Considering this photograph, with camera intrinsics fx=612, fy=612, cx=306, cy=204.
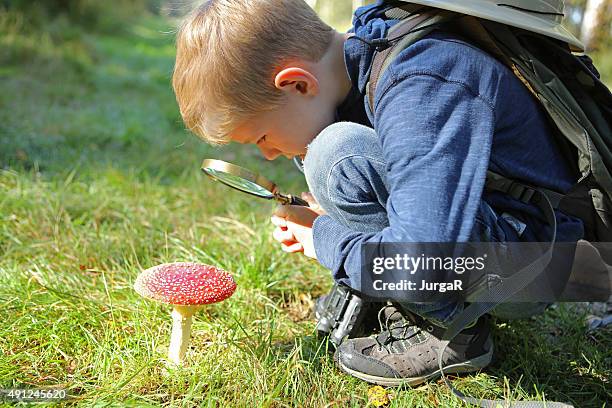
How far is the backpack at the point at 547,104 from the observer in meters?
1.45

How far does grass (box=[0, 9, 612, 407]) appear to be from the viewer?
1687mm

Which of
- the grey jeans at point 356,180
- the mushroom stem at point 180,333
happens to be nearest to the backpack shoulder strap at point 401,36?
the grey jeans at point 356,180

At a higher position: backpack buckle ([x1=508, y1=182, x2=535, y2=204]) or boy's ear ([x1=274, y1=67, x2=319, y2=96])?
boy's ear ([x1=274, y1=67, x2=319, y2=96])

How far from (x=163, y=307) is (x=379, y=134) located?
3.24ft

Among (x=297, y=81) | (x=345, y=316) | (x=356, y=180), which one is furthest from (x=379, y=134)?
(x=345, y=316)

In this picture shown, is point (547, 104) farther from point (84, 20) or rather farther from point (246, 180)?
point (84, 20)

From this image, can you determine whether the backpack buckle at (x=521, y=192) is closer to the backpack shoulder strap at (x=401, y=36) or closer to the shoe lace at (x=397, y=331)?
the backpack shoulder strap at (x=401, y=36)

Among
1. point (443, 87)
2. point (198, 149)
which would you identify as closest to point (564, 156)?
point (443, 87)

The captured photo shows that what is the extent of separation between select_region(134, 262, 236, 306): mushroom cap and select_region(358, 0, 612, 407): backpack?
0.62 meters

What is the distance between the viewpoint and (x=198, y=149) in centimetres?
381

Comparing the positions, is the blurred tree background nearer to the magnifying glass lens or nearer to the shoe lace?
the magnifying glass lens

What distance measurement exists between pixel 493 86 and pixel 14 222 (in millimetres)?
2005

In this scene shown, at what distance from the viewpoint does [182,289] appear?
1.62 meters

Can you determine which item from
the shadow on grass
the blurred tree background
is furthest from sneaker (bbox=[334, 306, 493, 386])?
the blurred tree background
